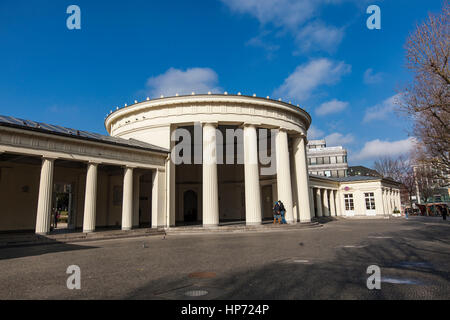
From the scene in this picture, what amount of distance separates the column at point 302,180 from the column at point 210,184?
941cm

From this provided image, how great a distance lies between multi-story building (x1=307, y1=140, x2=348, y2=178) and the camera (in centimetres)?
7000

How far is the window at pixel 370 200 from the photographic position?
43.8 m

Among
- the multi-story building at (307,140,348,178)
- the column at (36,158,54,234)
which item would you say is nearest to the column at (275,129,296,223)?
the column at (36,158,54,234)

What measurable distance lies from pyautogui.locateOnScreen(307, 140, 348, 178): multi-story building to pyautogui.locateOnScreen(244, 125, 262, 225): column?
52.7m

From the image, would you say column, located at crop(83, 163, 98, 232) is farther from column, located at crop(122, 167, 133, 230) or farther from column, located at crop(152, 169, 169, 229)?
column, located at crop(152, 169, 169, 229)

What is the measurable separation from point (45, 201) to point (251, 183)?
45.9 feet

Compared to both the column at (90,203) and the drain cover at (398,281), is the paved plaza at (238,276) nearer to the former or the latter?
the drain cover at (398,281)

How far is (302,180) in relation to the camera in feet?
90.1

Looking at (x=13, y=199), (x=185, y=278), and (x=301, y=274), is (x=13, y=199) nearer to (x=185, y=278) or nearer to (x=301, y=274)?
(x=185, y=278)

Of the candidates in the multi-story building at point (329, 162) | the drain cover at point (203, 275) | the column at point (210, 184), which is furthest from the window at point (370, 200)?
the drain cover at point (203, 275)

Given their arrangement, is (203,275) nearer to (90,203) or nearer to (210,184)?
(90,203)

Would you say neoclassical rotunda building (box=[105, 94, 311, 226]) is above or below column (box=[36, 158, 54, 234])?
above

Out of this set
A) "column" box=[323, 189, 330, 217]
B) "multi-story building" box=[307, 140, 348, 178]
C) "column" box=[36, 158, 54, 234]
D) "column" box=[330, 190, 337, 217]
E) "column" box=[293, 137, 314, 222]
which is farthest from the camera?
"multi-story building" box=[307, 140, 348, 178]

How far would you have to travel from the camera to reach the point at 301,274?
20.5ft
